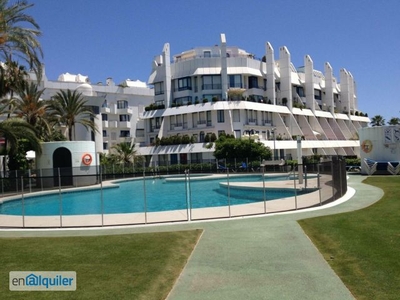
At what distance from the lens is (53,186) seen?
31734 millimetres

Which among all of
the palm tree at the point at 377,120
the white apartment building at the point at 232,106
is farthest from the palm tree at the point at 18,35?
the palm tree at the point at 377,120

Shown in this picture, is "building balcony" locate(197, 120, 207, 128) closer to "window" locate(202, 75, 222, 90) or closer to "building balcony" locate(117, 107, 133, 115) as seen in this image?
"window" locate(202, 75, 222, 90)

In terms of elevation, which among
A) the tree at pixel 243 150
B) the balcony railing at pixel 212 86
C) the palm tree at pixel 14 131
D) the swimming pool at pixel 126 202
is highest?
the balcony railing at pixel 212 86

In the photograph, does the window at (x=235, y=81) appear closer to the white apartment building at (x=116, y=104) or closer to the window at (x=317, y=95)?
the white apartment building at (x=116, y=104)

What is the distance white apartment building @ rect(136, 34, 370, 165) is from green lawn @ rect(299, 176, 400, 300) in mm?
43164

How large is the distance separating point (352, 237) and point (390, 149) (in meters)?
30.5

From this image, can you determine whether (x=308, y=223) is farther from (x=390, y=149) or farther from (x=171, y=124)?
(x=171, y=124)

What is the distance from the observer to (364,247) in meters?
10.5

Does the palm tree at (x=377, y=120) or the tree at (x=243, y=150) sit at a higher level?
the palm tree at (x=377, y=120)

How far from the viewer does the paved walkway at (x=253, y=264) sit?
7723 millimetres

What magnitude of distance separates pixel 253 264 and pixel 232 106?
5358 cm

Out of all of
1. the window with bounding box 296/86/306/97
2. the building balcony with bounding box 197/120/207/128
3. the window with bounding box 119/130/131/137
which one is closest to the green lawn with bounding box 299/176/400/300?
the building balcony with bounding box 197/120/207/128

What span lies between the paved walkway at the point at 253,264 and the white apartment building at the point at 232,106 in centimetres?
4440

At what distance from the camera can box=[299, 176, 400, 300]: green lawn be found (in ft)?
25.4
